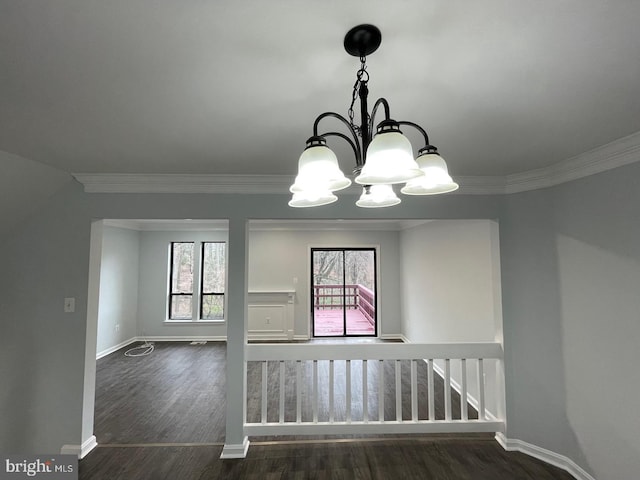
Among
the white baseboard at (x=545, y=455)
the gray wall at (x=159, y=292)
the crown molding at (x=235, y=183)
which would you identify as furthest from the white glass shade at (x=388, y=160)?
the gray wall at (x=159, y=292)

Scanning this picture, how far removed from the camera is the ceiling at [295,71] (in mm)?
894

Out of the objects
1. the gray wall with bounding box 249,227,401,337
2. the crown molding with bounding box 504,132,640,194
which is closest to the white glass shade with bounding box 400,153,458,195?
the crown molding with bounding box 504,132,640,194

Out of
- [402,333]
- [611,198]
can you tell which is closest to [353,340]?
[402,333]

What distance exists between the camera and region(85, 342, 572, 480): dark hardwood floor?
7.52 feet

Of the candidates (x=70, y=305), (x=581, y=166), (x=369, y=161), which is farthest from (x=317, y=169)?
(x=70, y=305)

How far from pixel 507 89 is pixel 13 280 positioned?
3737mm

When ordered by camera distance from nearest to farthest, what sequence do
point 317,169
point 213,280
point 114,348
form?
point 317,169 → point 114,348 → point 213,280

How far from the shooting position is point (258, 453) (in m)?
2.55

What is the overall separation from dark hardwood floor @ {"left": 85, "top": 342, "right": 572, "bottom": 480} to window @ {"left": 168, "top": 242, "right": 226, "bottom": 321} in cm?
273

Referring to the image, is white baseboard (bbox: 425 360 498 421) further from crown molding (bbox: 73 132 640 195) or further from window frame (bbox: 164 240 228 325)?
window frame (bbox: 164 240 228 325)

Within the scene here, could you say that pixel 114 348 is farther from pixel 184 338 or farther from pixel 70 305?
pixel 70 305

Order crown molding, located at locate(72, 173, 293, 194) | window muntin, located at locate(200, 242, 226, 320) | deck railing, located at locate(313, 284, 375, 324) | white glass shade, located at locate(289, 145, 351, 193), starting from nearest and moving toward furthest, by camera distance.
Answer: white glass shade, located at locate(289, 145, 351, 193) < crown molding, located at locate(72, 173, 293, 194) < window muntin, located at locate(200, 242, 226, 320) < deck railing, located at locate(313, 284, 375, 324)

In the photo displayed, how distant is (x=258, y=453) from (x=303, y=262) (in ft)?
13.0

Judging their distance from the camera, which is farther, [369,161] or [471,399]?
[471,399]
